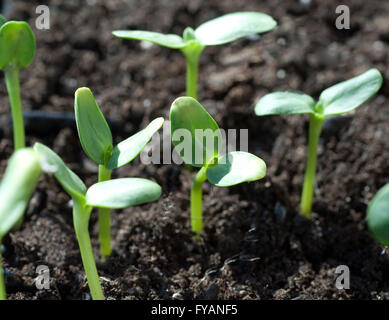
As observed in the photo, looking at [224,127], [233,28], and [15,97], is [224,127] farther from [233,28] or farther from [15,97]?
[15,97]

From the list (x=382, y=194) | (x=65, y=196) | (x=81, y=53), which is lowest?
(x=65, y=196)

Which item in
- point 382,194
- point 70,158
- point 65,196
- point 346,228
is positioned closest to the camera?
point 382,194

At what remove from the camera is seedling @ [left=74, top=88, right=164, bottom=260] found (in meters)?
0.98

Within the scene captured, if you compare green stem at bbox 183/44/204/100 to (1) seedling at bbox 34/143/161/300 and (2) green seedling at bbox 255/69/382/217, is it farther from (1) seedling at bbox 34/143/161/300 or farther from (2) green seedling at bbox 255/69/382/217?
(1) seedling at bbox 34/143/161/300

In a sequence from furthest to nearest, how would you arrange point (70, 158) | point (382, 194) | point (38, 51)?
point (38, 51)
point (70, 158)
point (382, 194)

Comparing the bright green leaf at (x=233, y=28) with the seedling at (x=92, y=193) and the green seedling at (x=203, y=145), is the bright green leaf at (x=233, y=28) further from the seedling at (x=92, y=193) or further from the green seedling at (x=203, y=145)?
the seedling at (x=92, y=193)

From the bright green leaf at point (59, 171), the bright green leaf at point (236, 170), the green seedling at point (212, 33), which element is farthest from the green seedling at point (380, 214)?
the green seedling at point (212, 33)

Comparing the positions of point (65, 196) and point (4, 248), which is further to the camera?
point (65, 196)

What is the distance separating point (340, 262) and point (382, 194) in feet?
1.60

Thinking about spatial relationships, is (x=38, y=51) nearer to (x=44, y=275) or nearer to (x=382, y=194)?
(x=44, y=275)

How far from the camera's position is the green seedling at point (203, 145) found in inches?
38.9

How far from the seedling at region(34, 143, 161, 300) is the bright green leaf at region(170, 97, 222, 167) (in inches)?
6.7

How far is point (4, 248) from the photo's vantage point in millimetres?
1247

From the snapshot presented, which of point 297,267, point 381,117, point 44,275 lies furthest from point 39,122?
point 381,117
